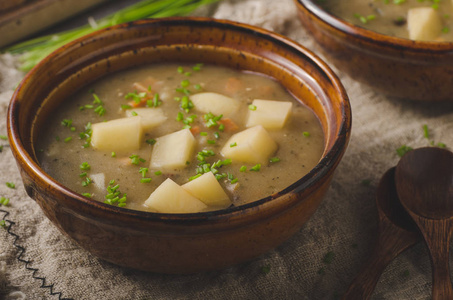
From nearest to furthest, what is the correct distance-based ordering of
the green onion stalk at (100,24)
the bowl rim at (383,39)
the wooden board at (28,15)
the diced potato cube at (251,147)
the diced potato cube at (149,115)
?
the diced potato cube at (251,147) → the diced potato cube at (149,115) → the bowl rim at (383,39) → the green onion stalk at (100,24) → the wooden board at (28,15)

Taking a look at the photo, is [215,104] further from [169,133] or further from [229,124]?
[169,133]

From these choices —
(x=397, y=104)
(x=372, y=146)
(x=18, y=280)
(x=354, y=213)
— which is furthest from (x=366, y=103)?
(x=18, y=280)

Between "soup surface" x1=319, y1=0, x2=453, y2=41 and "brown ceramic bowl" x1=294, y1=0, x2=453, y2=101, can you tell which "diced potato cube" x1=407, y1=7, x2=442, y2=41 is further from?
"brown ceramic bowl" x1=294, y1=0, x2=453, y2=101

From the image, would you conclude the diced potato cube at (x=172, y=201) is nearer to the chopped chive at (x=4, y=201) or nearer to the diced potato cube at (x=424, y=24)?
the chopped chive at (x=4, y=201)

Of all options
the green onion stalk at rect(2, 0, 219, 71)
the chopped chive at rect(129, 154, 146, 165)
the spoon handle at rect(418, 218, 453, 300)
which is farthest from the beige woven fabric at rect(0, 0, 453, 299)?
the green onion stalk at rect(2, 0, 219, 71)

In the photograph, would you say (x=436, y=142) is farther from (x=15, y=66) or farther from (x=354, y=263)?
(x=15, y=66)

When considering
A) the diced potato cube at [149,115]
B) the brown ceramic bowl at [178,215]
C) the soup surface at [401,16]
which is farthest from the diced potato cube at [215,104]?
the soup surface at [401,16]
